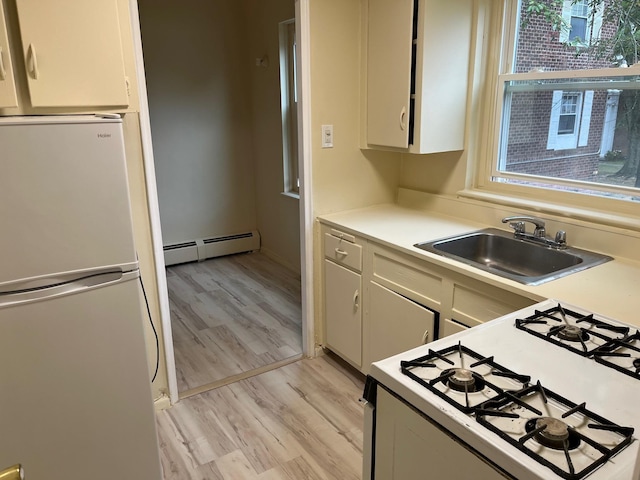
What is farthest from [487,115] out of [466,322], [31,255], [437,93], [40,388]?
[40,388]

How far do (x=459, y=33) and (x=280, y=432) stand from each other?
2.15 meters

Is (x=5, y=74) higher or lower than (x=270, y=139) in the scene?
higher

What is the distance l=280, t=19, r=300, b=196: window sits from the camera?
4.04 m

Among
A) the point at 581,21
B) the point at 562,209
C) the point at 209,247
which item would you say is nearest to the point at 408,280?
the point at 562,209

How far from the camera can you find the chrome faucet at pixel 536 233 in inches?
84.8

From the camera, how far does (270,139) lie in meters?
4.45

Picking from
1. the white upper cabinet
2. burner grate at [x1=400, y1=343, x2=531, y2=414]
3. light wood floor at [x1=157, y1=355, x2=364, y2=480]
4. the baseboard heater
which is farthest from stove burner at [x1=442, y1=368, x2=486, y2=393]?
the baseboard heater

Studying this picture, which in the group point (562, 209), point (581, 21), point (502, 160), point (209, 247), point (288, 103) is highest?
point (581, 21)

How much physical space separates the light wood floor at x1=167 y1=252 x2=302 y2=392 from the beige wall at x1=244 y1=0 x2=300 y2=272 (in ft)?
0.80

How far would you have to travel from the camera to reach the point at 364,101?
9.09 ft

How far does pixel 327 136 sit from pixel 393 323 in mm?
1096

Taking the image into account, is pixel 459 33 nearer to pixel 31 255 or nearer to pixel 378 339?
pixel 378 339

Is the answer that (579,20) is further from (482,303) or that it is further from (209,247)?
(209,247)

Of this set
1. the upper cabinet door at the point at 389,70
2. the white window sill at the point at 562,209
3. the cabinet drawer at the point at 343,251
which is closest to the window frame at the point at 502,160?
the white window sill at the point at 562,209
